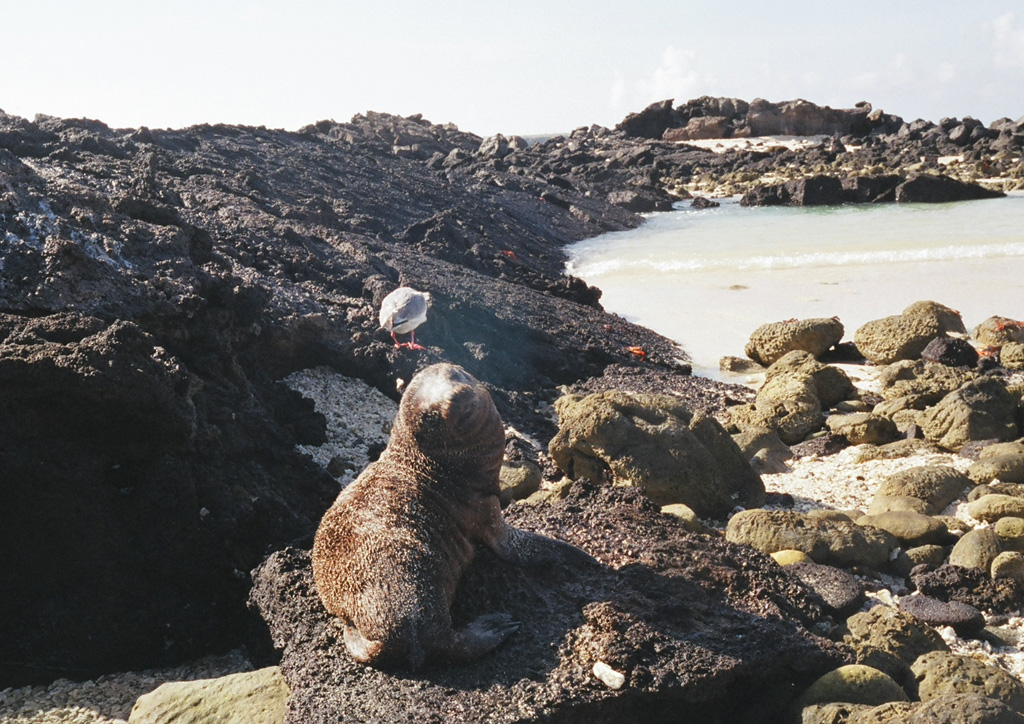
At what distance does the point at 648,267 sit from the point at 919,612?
16250mm

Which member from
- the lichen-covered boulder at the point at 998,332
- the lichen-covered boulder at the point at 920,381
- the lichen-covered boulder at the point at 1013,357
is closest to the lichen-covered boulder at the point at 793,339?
the lichen-covered boulder at the point at 920,381

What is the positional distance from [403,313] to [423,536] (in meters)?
5.15

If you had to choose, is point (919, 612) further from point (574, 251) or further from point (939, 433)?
point (574, 251)

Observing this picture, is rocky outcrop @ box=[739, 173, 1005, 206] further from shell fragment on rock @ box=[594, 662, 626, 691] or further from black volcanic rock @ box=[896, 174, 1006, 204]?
shell fragment on rock @ box=[594, 662, 626, 691]

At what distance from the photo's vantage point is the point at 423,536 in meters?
4.25

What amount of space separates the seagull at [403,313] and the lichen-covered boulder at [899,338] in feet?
20.3

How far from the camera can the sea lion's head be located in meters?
4.45

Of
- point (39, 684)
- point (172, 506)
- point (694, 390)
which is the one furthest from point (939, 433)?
point (39, 684)

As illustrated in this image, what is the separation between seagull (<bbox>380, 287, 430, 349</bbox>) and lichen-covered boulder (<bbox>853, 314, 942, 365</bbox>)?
6183 mm

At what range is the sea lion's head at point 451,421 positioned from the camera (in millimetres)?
4449

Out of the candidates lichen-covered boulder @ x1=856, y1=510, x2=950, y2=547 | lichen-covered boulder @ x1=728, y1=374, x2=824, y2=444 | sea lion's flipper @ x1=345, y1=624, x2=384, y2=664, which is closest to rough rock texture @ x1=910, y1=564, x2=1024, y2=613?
lichen-covered boulder @ x1=856, y1=510, x2=950, y2=547

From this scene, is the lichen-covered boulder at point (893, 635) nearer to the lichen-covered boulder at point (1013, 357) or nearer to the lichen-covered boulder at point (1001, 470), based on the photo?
the lichen-covered boulder at point (1001, 470)

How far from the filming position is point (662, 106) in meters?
60.4

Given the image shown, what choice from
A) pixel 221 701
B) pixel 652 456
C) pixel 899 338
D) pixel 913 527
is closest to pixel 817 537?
pixel 913 527
